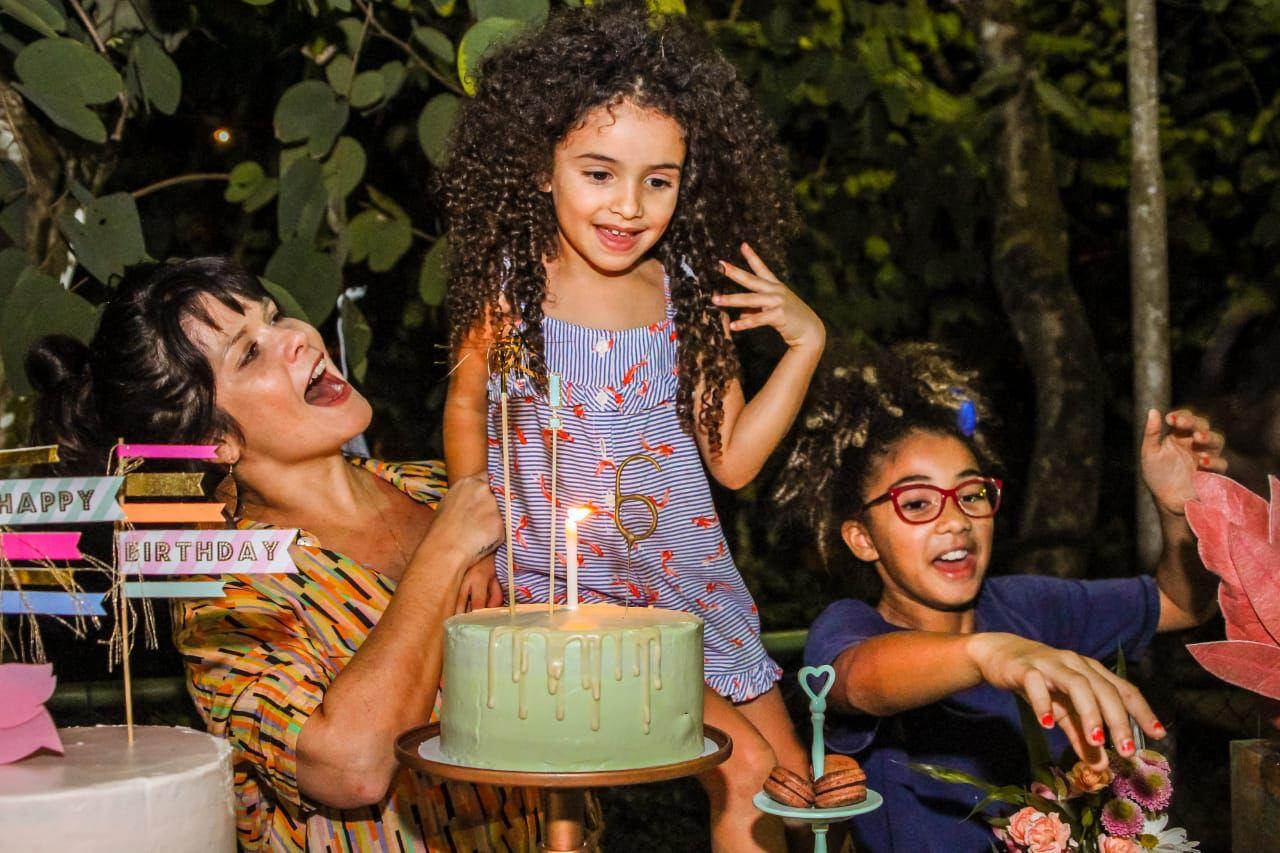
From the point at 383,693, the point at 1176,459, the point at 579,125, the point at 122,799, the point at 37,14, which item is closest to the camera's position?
the point at 122,799

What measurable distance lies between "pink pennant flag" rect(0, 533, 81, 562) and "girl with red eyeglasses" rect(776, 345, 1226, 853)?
92 centimetres

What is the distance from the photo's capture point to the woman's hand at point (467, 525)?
1.70m

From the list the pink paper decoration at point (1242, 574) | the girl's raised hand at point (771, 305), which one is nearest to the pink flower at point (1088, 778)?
the pink paper decoration at point (1242, 574)

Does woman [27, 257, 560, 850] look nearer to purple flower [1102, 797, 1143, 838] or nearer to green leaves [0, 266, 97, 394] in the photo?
green leaves [0, 266, 97, 394]

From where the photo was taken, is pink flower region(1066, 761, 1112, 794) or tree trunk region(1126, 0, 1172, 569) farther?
tree trunk region(1126, 0, 1172, 569)

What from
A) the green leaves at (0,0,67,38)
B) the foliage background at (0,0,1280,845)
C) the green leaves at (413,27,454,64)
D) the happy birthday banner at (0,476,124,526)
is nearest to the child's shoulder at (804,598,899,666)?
the foliage background at (0,0,1280,845)

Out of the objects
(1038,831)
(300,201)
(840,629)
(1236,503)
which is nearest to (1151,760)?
(1038,831)

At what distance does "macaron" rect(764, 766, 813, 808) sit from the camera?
1.33m

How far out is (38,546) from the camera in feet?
4.79

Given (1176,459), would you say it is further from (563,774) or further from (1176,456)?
(563,774)

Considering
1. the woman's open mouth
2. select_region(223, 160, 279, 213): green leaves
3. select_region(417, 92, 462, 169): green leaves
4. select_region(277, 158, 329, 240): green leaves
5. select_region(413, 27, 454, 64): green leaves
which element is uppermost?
select_region(413, 27, 454, 64): green leaves

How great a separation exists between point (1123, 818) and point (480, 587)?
2.60 feet

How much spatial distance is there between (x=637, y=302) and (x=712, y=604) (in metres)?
0.42

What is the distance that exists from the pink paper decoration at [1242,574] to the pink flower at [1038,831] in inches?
8.8
